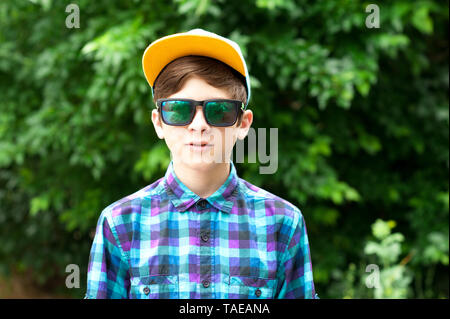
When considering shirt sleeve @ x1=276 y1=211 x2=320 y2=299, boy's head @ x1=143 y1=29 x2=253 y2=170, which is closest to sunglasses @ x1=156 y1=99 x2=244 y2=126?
boy's head @ x1=143 y1=29 x2=253 y2=170

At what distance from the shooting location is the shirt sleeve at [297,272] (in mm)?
1454

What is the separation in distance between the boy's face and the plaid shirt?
9cm

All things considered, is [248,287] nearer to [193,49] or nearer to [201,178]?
[201,178]

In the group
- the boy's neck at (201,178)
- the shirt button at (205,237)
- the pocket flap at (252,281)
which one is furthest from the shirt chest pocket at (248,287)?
the boy's neck at (201,178)

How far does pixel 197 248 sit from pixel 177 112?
37 centimetres

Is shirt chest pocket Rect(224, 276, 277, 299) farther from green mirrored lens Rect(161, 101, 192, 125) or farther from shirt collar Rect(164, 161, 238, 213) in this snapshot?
green mirrored lens Rect(161, 101, 192, 125)

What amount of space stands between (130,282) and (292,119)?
7.73ft

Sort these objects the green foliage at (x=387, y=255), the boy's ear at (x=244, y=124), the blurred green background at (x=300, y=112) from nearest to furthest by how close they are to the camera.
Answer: the boy's ear at (x=244, y=124), the green foliage at (x=387, y=255), the blurred green background at (x=300, y=112)

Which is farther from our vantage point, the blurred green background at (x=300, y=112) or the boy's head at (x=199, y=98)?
the blurred green background at (x=300, y=112)

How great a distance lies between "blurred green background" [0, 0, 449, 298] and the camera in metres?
3.24

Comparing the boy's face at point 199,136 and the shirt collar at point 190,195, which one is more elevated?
the boy's face at point 199,136

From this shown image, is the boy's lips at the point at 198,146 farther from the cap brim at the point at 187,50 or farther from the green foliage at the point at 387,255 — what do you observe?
the green foliage at the point at 387,255

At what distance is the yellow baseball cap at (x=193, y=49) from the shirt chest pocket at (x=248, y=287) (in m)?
0.56

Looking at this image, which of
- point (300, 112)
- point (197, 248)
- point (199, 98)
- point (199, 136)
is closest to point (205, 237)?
point (197, 248)
